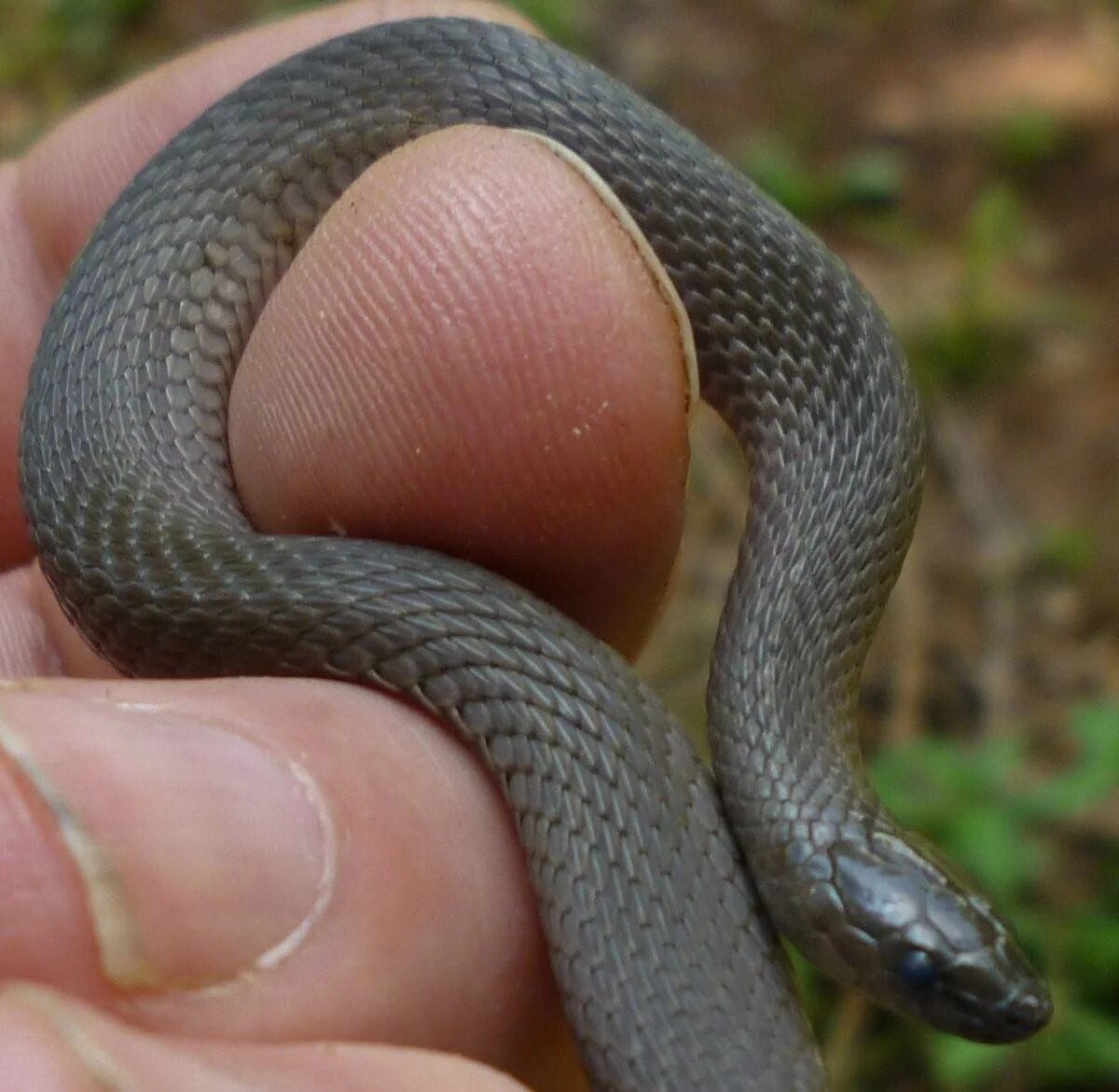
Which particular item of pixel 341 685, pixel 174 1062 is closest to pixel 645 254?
pixel 341 685

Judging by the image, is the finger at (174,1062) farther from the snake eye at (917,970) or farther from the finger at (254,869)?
the snake eye at (917,970)

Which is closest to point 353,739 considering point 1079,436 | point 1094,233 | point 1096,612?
point 1096,612

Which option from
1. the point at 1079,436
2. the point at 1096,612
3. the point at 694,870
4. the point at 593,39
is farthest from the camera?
the point at 593,39

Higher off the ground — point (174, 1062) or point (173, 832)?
point (173, 832)

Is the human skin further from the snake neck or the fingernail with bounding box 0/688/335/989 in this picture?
the snake neck

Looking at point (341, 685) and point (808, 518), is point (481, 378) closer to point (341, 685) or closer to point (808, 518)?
point (341, 685)

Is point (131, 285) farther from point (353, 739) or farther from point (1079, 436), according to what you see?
point (1079, 436)
